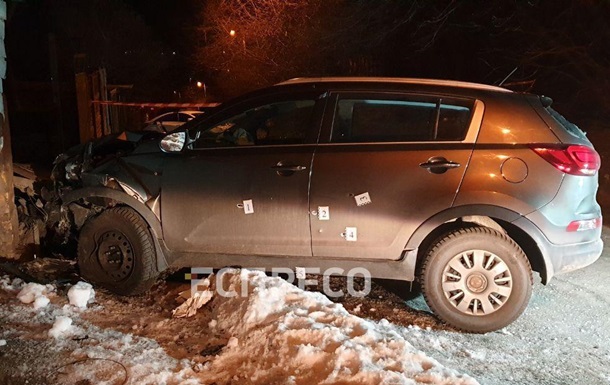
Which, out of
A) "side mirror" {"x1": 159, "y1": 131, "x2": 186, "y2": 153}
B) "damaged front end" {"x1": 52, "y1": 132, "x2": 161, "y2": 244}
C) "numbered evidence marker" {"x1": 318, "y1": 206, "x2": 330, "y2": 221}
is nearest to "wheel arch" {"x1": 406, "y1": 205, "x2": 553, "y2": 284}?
"numbered evidence marker" {"x1": 318, "y1": 206, "x2": 330, "y2": 221}

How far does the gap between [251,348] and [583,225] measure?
273cm

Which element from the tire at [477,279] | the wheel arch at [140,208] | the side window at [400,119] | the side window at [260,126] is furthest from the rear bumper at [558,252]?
the wheel arch at [140,208]

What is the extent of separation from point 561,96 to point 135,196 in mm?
12826

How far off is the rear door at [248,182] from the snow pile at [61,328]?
1.09 metres

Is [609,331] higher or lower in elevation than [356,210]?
lower

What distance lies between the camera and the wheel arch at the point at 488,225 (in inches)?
174

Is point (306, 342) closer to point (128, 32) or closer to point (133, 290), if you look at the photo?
point (133, 290)

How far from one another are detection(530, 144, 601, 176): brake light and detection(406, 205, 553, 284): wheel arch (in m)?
0.48

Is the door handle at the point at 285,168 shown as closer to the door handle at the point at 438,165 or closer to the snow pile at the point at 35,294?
the door handle at the point at 438,165

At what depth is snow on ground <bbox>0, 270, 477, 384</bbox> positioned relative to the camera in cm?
341

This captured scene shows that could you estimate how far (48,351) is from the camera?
388cm

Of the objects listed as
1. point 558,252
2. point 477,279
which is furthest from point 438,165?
point 558,252

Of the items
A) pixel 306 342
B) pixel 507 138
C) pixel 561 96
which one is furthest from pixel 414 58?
pixel 306 342

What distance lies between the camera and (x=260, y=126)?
16.3 feet
